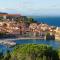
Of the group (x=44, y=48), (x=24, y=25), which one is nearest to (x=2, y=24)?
(x=24, y=25)

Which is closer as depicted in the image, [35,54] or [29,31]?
[35,54]

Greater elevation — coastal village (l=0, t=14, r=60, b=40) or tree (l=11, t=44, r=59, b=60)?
tree (l=11, t=44, r=59, b=60)

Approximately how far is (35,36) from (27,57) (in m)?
12.5

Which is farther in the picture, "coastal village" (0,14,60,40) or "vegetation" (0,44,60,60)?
"coastal village" (0,14,60,40)

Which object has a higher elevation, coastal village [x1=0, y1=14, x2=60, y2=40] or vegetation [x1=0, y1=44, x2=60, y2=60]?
vegetation [x1=0, y1=44, x2=60, y2=60]

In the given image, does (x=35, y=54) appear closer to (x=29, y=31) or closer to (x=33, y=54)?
(x=33, y=54)

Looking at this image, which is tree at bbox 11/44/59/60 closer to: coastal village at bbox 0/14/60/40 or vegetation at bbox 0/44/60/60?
vegetation at bbox 0/44/60/60

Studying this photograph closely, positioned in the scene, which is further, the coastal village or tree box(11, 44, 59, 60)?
the coastal village

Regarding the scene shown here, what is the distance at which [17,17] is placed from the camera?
23.3 meters

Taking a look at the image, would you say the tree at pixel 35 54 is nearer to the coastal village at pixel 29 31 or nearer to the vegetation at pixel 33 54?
the vegetation at pixel 33 54

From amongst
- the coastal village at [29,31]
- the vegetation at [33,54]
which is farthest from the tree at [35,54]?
the coastal village at [29,31]

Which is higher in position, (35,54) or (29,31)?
(35,54)

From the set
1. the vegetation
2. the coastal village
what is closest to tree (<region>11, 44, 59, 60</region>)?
the vegetation

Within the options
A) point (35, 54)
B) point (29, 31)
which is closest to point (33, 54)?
point (35, 54)
